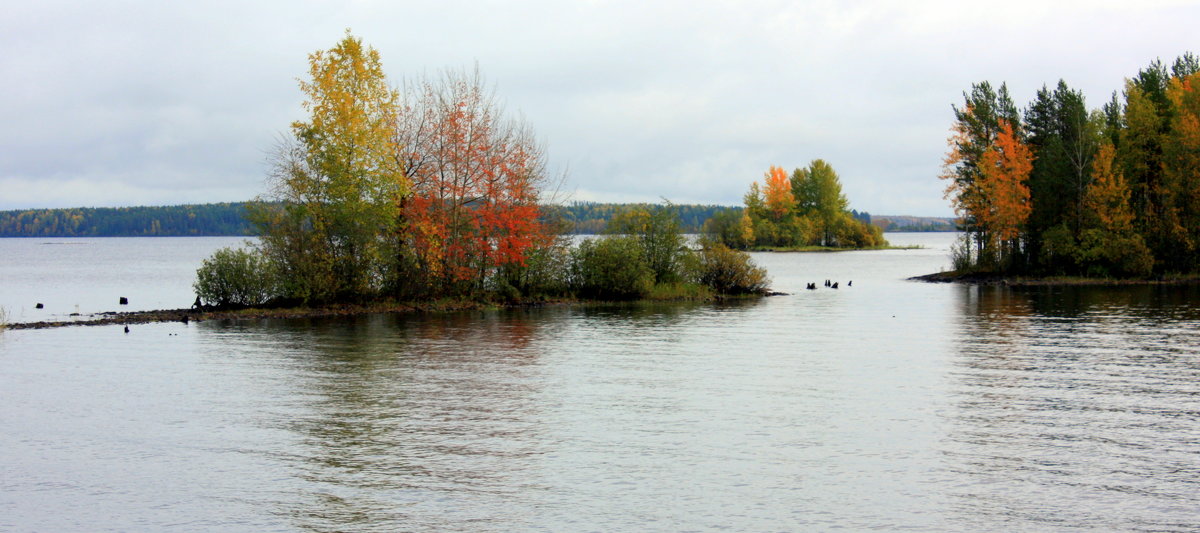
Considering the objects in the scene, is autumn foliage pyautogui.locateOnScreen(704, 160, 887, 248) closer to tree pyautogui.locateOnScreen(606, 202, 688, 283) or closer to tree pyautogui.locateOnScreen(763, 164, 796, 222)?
tree pyautogui.locateOnScreen(763, 164, 796, 222)

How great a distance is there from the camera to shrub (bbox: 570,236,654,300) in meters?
47.9

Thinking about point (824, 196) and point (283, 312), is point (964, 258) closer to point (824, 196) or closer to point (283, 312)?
point (283, 312)

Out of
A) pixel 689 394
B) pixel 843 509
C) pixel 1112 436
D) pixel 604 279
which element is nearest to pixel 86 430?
pixel 689 394

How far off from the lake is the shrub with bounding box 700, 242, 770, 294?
798 inches

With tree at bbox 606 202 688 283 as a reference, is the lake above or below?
below

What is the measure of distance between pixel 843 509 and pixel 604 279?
36528 millimetres

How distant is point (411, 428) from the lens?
54.1 feet

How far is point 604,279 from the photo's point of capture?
48125mm

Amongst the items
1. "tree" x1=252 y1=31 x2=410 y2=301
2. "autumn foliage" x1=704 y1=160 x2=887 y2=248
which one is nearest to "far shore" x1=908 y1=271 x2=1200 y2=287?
"tree" x1=252 y1=31 x2=410 y2=301

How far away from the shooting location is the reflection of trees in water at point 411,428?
12.1 meters

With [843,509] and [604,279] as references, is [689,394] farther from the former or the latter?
[604,279]

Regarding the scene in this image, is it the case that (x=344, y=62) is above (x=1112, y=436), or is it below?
above

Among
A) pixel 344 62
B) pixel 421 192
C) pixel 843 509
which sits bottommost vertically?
pixel 843 509

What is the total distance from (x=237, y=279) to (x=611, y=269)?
59.5ft
